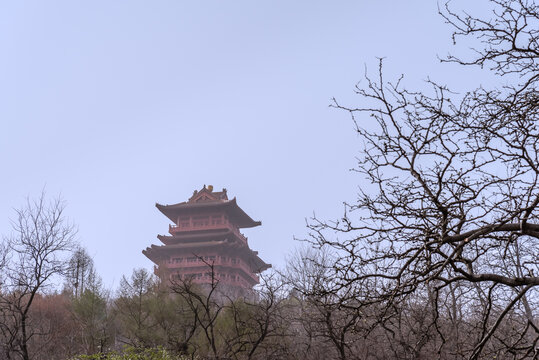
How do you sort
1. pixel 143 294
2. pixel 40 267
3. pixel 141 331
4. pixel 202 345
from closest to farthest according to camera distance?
pixel 40 267 < pixel 202 345 < pixel 141 331 < pixel 143 294

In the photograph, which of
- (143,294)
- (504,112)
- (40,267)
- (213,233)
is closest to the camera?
(504,112)

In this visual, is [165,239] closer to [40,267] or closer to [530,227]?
[40,267]

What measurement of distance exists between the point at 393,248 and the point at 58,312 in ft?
64.8

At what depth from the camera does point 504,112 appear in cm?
443

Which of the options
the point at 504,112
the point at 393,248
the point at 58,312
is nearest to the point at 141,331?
the point at 58,312

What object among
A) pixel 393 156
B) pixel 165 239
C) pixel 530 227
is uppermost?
pixel 165 239

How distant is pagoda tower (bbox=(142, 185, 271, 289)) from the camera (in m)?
43.5

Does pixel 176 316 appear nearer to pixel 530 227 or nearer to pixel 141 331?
pixel 141 331

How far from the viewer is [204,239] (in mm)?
44875

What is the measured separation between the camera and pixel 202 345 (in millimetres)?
12359

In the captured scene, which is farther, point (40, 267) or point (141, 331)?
point (141, 331)

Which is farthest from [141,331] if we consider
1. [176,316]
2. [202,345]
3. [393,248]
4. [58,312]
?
[393,248]

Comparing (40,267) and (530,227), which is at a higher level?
(40,267)

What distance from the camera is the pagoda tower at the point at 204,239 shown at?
43.5 metres
